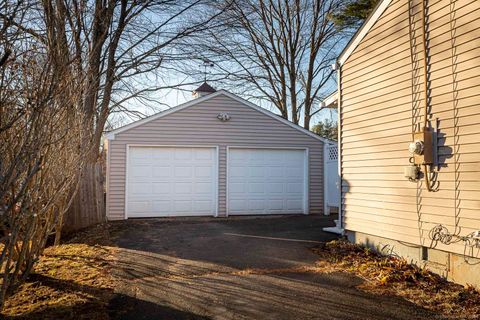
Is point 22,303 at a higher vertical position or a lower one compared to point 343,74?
lower

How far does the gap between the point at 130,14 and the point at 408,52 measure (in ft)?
31.6

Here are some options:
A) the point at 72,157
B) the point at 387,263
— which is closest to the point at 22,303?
the point at 72,157

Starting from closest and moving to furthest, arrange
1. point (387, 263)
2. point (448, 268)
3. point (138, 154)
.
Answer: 1. point (448, 268)
2. point (387, 263)
3. point (138, 154)

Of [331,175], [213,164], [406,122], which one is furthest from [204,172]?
[406,122]

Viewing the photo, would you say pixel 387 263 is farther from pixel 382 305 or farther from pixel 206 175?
pixel 206 175

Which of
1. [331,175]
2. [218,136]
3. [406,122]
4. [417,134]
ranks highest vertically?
[218,136]

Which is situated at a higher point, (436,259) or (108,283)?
(436,259)

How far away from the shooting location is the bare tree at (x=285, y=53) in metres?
18.2

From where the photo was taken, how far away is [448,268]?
467cm

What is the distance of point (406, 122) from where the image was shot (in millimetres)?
5438

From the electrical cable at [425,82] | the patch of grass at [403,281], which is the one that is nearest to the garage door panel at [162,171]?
the patch of grass at [403,281]

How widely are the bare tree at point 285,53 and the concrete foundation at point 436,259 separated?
1284cm

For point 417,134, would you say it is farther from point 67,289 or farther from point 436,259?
point 67,289

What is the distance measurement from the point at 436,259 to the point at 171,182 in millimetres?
7128
